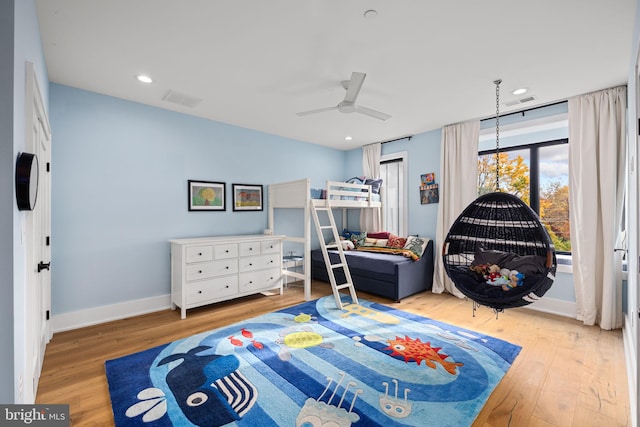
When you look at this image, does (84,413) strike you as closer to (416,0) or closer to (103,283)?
(103,283)

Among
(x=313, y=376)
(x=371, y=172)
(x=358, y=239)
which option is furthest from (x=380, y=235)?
(x=313, y=376)

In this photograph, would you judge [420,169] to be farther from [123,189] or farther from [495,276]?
[123,189]

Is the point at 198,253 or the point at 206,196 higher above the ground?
the point at 206,196

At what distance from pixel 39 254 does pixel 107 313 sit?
128 centimetres

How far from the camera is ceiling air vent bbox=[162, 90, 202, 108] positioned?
10.7 ft

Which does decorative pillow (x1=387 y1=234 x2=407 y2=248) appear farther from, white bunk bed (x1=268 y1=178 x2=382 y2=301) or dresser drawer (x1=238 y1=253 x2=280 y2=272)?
dresser drawer (x1=238 y1=253 x2=280 y2=272)

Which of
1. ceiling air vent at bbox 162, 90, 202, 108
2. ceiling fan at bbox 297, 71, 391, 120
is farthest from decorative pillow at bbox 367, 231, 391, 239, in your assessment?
ceiling air vent at bbox 162, 90, 202, 108

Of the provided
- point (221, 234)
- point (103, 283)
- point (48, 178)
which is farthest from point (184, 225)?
point (48, 178)

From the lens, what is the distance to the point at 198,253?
3488 millimetres

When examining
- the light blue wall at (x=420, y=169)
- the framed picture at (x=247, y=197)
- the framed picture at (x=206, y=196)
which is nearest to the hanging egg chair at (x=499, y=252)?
the light blue wall at (x=420, y=169)

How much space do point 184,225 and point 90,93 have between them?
178 cm

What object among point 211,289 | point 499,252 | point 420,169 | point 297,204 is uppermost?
point 420,169

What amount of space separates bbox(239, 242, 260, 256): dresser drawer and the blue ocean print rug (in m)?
1.00

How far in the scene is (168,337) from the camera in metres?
2.88
